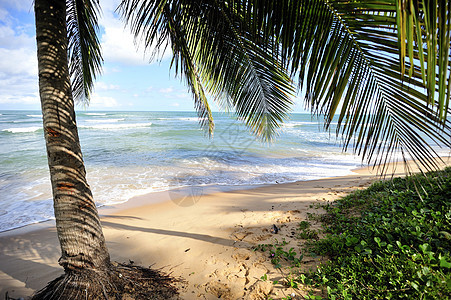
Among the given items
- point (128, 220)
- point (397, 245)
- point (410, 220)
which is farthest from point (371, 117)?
point (128, 220)

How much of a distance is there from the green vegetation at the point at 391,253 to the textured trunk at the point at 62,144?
87.2 inches

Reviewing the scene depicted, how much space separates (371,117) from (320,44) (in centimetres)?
50

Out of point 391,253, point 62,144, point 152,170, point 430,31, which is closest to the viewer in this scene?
point 430,31

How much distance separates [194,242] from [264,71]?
300cm

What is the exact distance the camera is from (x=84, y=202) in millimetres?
2213

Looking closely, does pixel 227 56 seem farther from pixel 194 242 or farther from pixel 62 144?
pixel 194 242

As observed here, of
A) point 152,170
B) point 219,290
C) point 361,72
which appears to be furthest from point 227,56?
point 152,170

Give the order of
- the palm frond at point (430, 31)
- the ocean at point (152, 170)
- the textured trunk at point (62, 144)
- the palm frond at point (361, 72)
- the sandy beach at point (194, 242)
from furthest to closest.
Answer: the ocean at point (152, 170) < the sandy beach at point (194, 242) < the textured trunk at point (62, 144) < the palm frond at point (361, 72) < the palm frond at point (430, 31)

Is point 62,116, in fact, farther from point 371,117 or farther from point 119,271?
point 371,117

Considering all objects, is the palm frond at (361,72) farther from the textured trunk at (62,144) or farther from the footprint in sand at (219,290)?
the footprint in sand at (219,290)

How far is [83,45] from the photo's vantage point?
331 cm

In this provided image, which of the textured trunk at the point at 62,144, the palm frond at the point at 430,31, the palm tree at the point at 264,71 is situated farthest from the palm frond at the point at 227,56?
the palm frond at the point at 430,31

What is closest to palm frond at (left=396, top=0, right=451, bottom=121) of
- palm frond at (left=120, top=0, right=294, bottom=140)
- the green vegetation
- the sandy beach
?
the green vegetation

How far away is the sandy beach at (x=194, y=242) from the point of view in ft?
9.41
